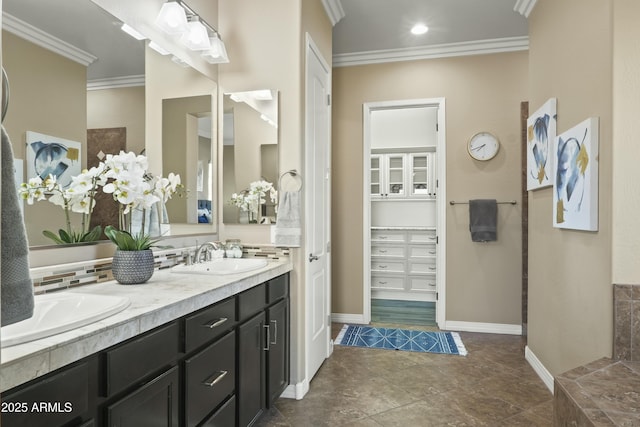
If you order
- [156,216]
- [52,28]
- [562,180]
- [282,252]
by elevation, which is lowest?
[282,252]

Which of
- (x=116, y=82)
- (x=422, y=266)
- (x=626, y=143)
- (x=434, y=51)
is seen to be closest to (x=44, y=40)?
(x=116, y=82)

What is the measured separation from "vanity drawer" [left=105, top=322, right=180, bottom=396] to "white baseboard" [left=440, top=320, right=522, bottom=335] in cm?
324

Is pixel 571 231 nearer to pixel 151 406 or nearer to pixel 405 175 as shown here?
pixel 151 406

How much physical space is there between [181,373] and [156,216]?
890 mm

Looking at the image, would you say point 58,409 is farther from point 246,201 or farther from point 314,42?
point 314,42

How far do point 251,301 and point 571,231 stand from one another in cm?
193

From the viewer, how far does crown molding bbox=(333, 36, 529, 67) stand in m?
3.79

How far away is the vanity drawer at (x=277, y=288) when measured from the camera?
2148 millimetres

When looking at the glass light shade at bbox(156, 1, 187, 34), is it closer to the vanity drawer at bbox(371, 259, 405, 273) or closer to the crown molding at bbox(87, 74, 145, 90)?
the crown molding at bbox(87, 74, 145, 90)

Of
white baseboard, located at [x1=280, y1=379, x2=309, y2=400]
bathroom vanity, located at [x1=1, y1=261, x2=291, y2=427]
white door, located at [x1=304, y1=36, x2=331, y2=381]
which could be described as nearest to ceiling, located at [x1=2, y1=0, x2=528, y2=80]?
white door, located at [x1=304, y1=36, x2=331, y2=381]

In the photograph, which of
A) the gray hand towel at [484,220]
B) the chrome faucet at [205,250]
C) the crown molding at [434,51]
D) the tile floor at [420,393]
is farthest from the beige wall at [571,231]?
the chrome faucet at [205,250]

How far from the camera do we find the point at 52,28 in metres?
1.51

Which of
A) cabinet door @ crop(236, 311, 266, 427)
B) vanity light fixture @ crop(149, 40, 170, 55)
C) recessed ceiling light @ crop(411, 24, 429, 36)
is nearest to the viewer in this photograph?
cabinet door @ crop(236, 311, 266, 427)

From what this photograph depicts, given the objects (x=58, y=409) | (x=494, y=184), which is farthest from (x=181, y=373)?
(x=494, y=184)
